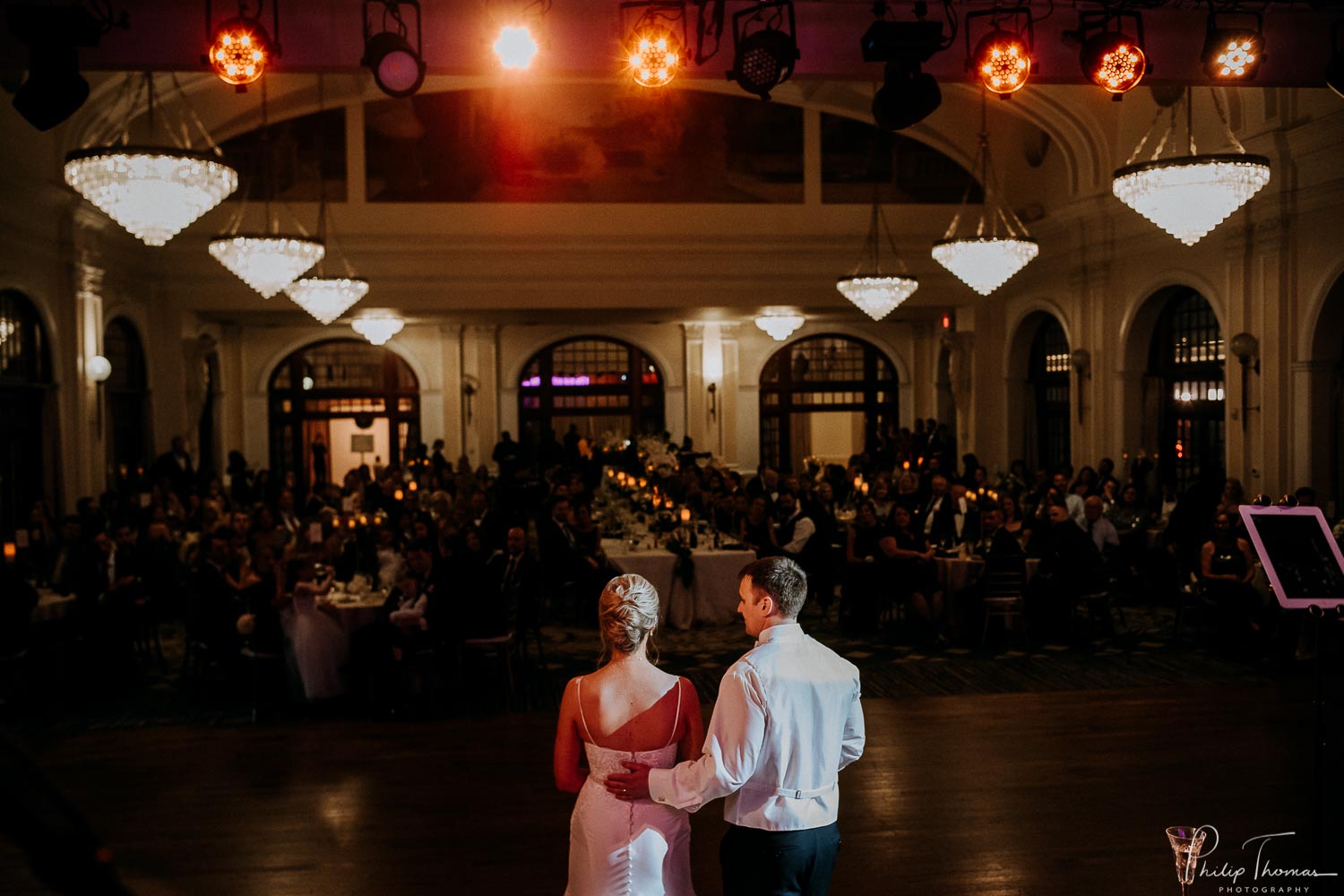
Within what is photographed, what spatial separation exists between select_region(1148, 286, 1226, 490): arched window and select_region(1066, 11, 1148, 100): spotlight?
7.31m

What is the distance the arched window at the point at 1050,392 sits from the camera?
17250 millimetres

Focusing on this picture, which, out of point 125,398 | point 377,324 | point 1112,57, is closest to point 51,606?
point 125,398

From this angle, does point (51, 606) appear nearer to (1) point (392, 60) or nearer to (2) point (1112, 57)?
(1) point (392, 60)

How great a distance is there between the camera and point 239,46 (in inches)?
246

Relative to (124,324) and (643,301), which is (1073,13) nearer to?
(643,301)

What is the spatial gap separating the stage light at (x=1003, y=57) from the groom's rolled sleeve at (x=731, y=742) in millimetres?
4933

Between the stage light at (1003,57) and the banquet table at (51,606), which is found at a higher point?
the stage light at (1003,57)

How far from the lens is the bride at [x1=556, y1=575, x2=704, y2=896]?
3.31 metres

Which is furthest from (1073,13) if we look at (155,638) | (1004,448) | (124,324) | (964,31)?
(124,324)

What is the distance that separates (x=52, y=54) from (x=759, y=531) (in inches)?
290

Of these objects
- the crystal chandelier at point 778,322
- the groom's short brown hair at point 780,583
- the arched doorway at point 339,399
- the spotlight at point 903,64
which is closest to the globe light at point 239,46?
the spotlight at point 903,64

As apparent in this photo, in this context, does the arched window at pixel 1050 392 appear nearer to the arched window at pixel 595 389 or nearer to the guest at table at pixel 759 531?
the guest at table at pixel 759 531

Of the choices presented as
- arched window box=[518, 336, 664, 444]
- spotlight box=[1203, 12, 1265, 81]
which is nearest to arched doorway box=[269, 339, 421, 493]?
arched window box=[518, 336, 664, 444]

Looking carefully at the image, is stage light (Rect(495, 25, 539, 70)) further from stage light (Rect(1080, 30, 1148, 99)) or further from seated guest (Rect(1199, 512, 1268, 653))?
seated guest (Rect(1199, 512, 1268, 653))
